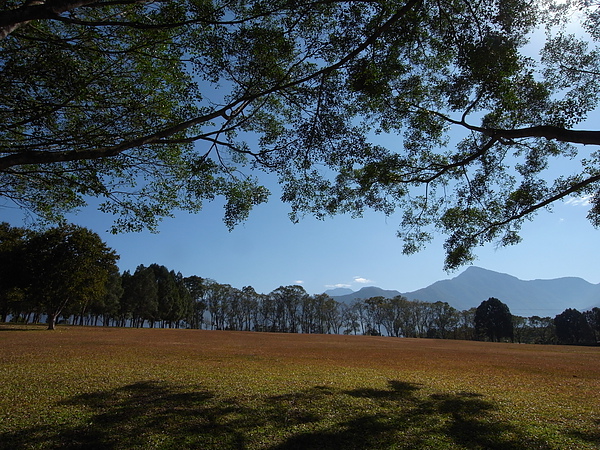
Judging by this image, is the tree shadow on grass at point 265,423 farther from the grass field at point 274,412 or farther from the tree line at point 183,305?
the tree line at point 183,305

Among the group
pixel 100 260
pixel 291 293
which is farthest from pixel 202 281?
pixel 100 260

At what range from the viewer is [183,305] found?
90688 millimetres

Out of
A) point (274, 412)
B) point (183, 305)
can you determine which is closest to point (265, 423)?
point (274, 412)

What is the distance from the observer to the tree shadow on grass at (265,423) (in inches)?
233

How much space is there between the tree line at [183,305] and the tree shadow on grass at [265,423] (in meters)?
37.7

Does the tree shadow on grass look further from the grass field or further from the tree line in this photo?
the tree line

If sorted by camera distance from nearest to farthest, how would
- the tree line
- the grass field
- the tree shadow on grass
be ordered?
1. the tree shadow on grass
2. the grass field
3. the tree line

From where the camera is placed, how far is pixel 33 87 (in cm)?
773

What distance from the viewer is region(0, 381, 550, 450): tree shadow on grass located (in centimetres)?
593

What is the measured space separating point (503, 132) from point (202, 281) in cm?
10363

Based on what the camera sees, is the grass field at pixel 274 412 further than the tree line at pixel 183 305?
No

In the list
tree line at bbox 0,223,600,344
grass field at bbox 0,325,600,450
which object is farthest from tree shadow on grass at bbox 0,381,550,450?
tree line at bbox 0,223,600,344

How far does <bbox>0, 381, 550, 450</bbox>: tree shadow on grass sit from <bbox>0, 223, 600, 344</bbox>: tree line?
37.7 meters

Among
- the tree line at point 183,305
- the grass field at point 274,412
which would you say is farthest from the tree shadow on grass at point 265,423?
the tree line at point 183,305
